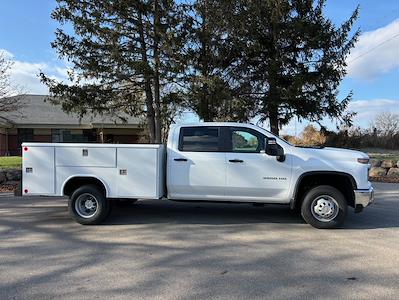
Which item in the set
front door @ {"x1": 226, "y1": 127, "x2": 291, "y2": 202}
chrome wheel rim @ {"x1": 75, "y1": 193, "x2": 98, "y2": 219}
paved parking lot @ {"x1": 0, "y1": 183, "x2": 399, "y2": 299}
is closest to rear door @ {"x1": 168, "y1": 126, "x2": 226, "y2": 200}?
front door @ {"x1": 226, "y1": 127, "x2": 291, "y2": 202}

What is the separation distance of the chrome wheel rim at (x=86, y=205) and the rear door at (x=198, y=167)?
4.84 feet

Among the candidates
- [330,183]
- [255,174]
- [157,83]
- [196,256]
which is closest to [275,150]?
[255,174]

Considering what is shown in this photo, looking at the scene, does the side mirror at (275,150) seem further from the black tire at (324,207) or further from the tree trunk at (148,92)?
the tree trunk at (148,92)

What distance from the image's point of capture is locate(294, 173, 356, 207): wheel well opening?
8586 mm

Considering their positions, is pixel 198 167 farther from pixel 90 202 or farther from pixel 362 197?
pixel 362 197

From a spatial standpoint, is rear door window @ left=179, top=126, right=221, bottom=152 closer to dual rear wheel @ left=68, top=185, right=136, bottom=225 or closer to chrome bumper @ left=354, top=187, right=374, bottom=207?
dual rear wheel @ left=68, top=185, right=136, bottom=225

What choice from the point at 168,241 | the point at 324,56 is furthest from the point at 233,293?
the point at 324,56

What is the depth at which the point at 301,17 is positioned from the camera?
877 inches

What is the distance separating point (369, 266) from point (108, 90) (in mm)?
15029

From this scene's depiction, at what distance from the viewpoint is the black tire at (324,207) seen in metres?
8.50

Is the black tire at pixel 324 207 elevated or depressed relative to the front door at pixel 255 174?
depressed

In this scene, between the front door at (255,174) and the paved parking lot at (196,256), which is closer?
the paved parking lot at (196,256)

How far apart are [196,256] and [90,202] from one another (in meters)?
3.21

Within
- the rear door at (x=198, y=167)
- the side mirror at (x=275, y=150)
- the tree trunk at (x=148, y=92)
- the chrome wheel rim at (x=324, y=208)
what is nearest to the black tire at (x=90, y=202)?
the rear door at (x=198, y=167)
